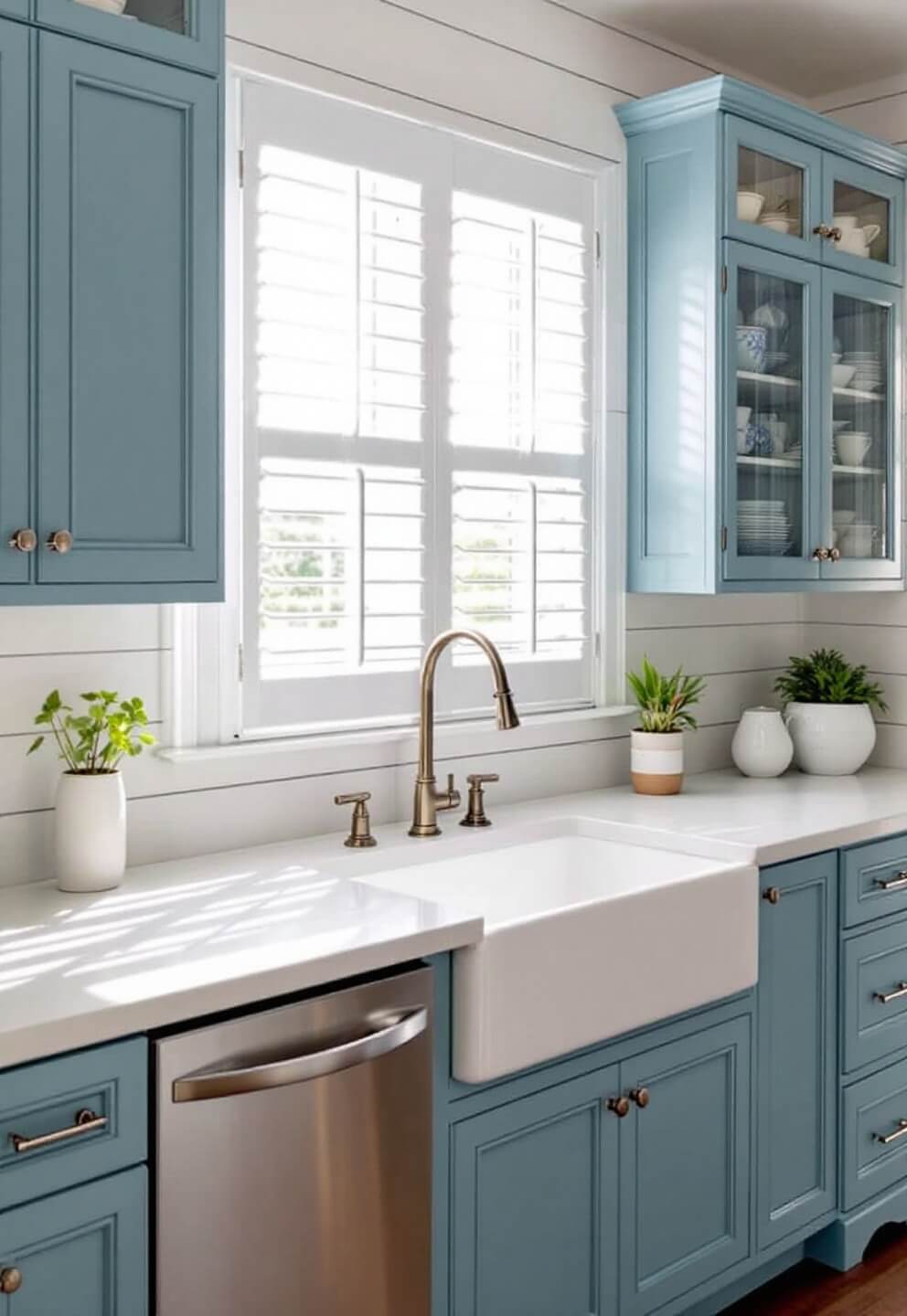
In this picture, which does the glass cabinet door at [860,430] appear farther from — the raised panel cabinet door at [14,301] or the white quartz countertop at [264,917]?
the raised panel cabinet door at [14,301]

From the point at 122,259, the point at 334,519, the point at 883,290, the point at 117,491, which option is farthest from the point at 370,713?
the point at 883,290

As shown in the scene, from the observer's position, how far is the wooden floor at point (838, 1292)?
2.80 metres

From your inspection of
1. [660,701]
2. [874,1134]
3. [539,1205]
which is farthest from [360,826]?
[874,1134]

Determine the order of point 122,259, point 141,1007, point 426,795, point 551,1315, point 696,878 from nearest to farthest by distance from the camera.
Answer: point 141,1007 → point 122,259 → point 551,1315 → point 696,878 → point 426,795

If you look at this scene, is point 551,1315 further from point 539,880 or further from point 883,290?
point 883,290

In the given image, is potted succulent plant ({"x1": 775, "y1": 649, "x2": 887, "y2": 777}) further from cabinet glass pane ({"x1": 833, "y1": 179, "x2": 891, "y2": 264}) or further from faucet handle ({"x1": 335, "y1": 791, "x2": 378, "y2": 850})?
faucet handle ({"x1": 335, "y1": 791, "x2": 378, "y2": 850})

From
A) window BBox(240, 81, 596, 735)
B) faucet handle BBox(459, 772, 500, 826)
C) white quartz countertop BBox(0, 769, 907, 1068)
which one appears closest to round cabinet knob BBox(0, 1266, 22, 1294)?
white quartz countertop BBox(0, 769, 907, 1068)

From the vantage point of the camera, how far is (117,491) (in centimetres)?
199

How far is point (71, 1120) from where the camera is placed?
63.2 inches

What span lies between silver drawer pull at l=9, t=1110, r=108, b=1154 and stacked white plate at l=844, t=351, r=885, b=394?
2.60 m

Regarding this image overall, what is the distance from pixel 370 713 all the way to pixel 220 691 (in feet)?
1.20

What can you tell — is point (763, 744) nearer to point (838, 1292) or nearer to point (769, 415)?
point (769, 415)

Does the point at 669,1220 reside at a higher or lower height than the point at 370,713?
lower

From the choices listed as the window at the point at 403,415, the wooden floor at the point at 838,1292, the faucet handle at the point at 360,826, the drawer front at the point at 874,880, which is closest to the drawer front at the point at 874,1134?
the wooden floor at the point at 838,1292
